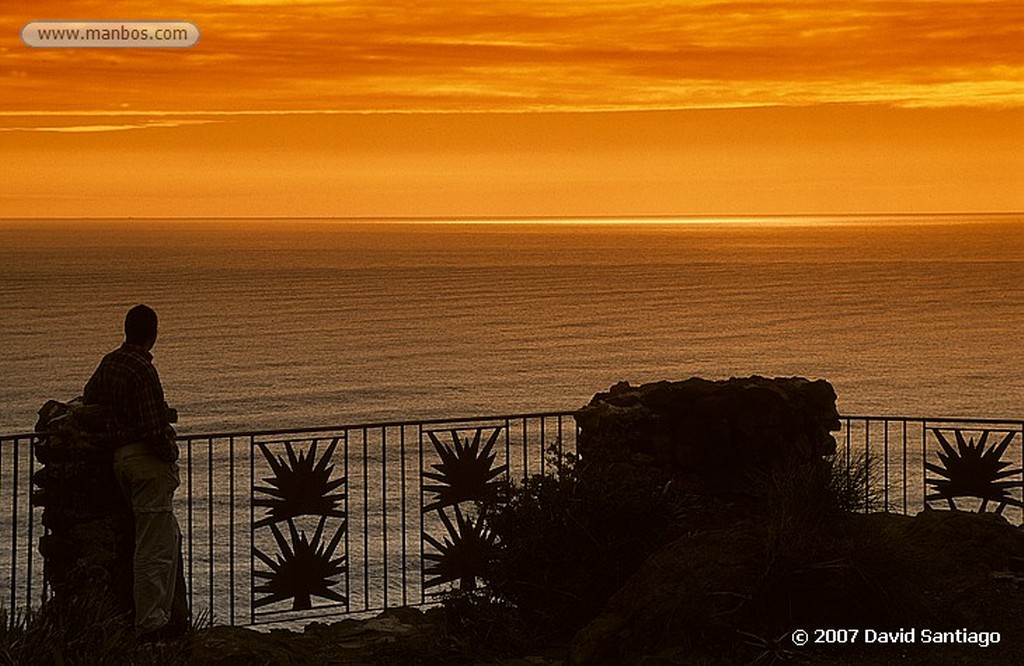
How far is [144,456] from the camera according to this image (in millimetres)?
8688

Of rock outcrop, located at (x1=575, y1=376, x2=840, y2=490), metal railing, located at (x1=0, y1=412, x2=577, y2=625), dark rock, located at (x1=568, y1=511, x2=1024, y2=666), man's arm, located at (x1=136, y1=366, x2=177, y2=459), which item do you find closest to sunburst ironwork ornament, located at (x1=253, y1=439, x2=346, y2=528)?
metal railing, located at (x1=0, y1=412, x2=577, y2=625)

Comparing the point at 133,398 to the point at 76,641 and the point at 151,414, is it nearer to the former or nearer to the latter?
the point at 151,414

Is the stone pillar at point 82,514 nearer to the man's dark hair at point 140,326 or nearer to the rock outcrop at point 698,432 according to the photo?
the man's dark hair at point 140,326

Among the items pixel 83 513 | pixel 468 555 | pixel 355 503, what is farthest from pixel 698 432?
pixel 355 503

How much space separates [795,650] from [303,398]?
47.0 meters

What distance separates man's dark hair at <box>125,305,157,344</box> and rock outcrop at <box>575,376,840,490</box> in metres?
3.35

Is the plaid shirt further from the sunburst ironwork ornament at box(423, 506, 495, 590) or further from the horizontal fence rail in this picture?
the sunburst ironwork ornament at box(423, 506, 495, 590)

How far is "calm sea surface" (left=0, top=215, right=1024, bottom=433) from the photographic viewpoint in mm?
54000

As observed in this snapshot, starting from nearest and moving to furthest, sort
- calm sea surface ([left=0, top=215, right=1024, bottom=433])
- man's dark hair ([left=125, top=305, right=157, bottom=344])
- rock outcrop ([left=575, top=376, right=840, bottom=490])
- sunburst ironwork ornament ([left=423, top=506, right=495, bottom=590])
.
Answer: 1. man's dark hair ([left=125, top=305, right=157, bottom=344])
2. sunburst ironwork ornament ([left=423, top=506, right=495, bottom=590])
3. rock outcrop ([left=575, top=376, right=840, bottom=490])
4. calm sea surface ([left=0, top=215, right=1024, bottom=433])

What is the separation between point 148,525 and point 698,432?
407cm

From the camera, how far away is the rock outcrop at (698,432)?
1015 centimetres

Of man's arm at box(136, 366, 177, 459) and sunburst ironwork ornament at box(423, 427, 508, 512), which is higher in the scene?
man's arm at box(136, 366, 177, 459)

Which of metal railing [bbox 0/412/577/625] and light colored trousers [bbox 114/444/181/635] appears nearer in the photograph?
light colored trousers [bbox 114/444/181/635]

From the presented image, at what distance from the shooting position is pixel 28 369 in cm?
6028
